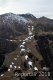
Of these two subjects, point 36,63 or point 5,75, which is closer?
point 5,75

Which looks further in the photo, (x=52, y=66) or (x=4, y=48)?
(x=4, y=48)

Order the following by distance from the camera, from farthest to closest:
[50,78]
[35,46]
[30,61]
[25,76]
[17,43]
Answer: [17,43] < [35,46] < [30,61] < [50,78] < [25,76]

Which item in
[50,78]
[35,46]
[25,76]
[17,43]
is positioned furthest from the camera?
[17,43]

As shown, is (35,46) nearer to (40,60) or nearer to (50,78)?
(40,60)

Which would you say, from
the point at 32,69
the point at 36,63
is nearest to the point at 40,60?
the point at 36,63

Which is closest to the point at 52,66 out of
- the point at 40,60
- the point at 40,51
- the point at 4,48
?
the point at 40,60

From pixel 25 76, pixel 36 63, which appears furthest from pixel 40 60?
pixel 25 76

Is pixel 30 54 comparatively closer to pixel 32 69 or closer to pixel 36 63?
pixel 36 63

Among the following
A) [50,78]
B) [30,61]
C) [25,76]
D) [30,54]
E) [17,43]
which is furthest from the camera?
[17,43]

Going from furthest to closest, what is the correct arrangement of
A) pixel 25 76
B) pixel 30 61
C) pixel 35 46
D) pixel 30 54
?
pixel 35 46 < pixel 30 54 < pixel 30 61 < pixel 25 76
